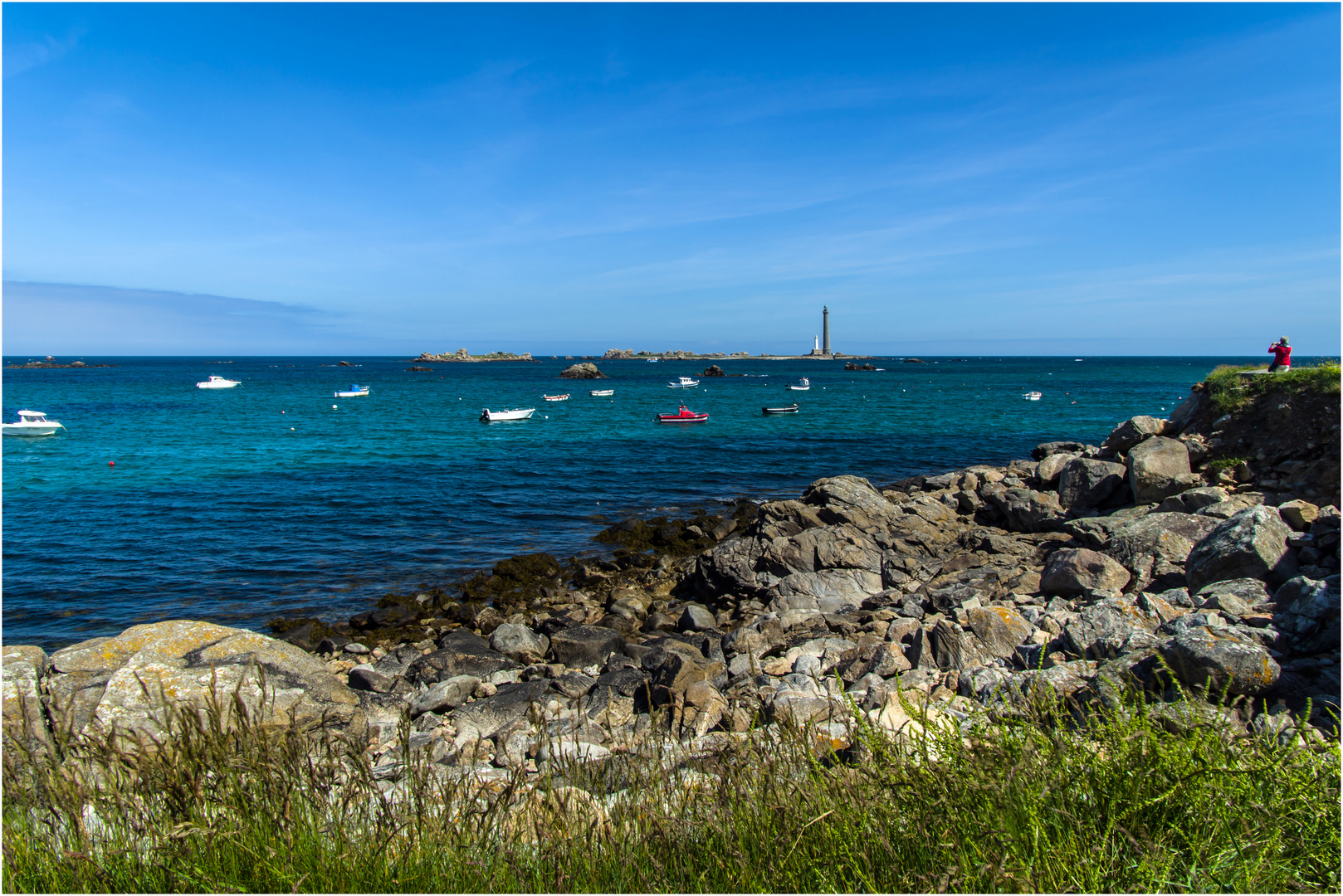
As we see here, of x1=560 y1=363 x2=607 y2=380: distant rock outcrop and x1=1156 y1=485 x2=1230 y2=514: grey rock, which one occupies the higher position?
x1=560 y1=363 x2=607 y2=380: distant rock outcrop

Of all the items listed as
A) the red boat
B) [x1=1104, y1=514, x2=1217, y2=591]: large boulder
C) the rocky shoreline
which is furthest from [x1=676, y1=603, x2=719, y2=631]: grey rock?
the red boat

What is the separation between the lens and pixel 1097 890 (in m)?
2.97

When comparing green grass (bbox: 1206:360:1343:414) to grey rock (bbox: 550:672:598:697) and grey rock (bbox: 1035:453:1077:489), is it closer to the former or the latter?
grey rock (bbox: 1035:453:1077:489)

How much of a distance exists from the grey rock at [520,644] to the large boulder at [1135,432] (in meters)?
17.5

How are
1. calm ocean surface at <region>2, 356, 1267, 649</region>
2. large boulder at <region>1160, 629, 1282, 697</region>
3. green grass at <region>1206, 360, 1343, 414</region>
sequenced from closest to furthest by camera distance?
large boulder at <region>1160, 629, 1282, 697</region>
calm ocean surface at <region>2, 356, 1267, 649</region>
green grass at <region>1206, 360, 1343, 414</region>

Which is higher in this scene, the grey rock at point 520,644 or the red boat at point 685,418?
the red boat at point 685,418

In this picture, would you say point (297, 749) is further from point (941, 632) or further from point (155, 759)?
point (941, 632)

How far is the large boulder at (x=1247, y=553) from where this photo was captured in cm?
984

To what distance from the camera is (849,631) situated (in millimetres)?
11578

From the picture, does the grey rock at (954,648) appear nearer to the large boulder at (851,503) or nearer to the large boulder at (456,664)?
the large boulder at (456,664)

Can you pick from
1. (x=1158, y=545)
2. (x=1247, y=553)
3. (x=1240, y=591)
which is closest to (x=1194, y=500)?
(x=1158, y=545)

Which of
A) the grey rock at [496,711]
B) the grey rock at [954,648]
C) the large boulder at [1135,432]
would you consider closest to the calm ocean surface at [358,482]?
the grey rock at [496,711]

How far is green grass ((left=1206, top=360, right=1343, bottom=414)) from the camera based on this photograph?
1661 centimetres

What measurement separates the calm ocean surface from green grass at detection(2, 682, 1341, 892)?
486 inches
